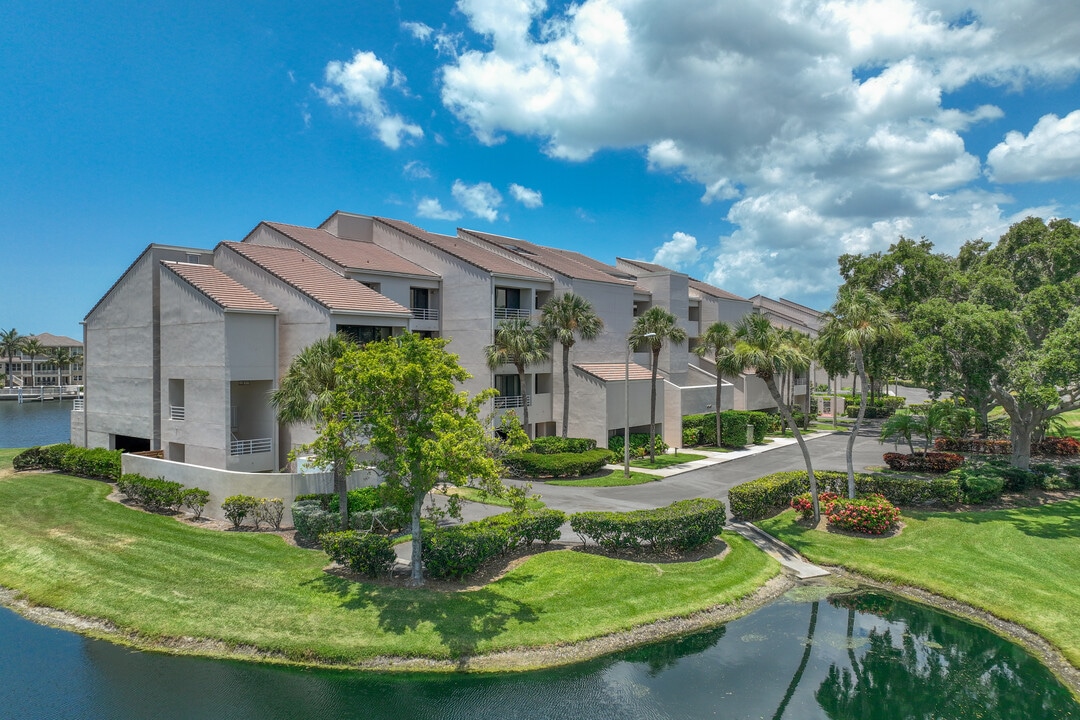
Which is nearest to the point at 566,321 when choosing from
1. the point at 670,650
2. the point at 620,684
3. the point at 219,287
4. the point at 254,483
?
the point at 219,287

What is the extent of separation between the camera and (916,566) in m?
20.8

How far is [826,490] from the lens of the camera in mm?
27266

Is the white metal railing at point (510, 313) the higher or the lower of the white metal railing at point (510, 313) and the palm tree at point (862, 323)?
the higher

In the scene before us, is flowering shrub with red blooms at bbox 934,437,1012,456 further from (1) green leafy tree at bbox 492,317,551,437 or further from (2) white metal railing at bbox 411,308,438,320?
(2) white metal railing at bbox 411,308,438,320

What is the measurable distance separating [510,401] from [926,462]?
78.7 ft

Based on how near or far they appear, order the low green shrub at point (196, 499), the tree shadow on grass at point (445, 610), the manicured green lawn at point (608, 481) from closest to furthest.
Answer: the tree shadow on grass at point (445, 610) < the low green shrub at point (196, 499) < the manicured green lawn at point (608, 481)

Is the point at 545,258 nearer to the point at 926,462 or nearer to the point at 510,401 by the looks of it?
the point at 510,401

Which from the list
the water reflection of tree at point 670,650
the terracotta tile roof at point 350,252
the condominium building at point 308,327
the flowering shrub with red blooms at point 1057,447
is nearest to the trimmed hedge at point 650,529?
the water reflection of tree at point 670,650

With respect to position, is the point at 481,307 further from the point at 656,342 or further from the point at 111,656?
the point at 111,656

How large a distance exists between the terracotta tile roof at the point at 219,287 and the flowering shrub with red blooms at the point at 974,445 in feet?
140

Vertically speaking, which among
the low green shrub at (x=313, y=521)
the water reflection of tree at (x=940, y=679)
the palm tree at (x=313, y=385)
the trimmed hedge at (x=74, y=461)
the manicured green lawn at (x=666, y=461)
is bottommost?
the water reflection of tree at (x=940, y=679)

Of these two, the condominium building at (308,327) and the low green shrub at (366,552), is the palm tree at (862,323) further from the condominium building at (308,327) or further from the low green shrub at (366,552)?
the low green shrub at (366,552)

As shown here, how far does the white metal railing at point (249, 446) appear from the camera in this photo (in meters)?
28.2

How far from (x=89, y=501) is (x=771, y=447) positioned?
4071 centimetres
